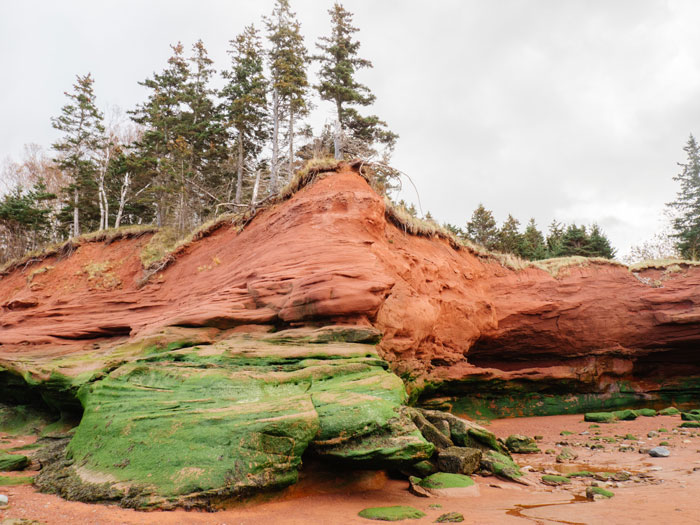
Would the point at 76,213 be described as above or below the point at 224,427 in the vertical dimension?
above

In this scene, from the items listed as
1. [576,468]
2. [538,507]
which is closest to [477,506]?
[538,507]

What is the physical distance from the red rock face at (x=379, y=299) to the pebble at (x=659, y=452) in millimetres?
5585

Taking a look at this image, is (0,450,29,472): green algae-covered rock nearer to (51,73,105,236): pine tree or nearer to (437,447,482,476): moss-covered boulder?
(437,447,482,476): moss-covered boulder

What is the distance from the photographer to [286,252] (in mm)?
9508

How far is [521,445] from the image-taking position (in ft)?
30.7

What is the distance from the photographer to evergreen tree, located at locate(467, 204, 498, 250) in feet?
115

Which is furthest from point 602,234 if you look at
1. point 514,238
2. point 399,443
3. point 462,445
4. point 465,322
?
point 399,443

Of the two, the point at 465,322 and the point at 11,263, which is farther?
the point at 11,263

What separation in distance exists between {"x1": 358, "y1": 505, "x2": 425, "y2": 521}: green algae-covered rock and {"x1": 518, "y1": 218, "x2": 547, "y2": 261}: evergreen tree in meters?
30.4

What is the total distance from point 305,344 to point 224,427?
254 cm

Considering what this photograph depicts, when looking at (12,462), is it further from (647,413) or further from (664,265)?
(664,265)

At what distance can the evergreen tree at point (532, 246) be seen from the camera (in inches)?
1220

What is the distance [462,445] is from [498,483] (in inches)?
61.5

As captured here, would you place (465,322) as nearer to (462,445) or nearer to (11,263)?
(462,445)
